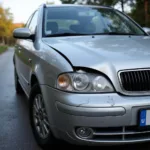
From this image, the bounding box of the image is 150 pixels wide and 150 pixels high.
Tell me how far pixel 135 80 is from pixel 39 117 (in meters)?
1.14

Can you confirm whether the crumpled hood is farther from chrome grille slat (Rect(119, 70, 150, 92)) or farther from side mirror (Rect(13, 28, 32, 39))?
side mirror (Rect(13, 28, 32, 39))

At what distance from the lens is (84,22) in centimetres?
396

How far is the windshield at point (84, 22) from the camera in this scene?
12.5 feet

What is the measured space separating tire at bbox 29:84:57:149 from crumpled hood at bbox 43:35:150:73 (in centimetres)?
54

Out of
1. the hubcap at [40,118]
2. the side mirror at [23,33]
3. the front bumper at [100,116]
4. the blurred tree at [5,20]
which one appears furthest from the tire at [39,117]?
the blurred tree at [5,20]

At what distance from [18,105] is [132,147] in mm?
2466

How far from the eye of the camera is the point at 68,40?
3.36 meters

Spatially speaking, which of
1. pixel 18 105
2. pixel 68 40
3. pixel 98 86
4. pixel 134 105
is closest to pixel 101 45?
pixel 68 40

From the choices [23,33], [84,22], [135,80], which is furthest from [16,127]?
[135,80]

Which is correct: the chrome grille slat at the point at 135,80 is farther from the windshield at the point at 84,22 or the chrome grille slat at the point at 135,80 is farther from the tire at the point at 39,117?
the windshield at the point at 84,22

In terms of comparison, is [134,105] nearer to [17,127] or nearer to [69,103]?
[69,103]

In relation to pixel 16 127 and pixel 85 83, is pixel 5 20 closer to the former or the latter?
pixel 16 127

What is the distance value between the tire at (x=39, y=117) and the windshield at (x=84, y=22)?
2.78ft

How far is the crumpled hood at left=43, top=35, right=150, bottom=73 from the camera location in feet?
8.48
